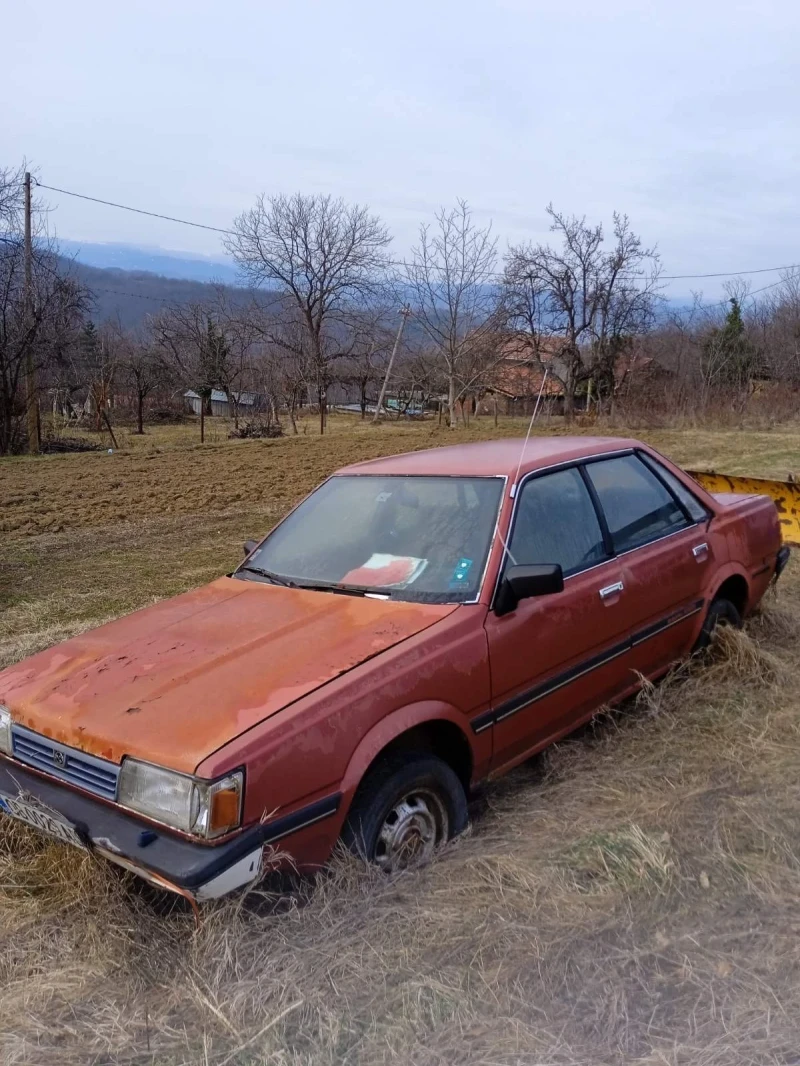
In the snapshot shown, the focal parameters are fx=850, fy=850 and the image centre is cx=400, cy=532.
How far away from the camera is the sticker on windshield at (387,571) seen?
353 cm

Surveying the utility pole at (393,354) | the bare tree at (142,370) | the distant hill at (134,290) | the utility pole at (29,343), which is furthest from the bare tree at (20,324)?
the distant hill at (134,290)

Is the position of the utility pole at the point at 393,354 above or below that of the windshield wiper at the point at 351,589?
above

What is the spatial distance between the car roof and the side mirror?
2.29 feet

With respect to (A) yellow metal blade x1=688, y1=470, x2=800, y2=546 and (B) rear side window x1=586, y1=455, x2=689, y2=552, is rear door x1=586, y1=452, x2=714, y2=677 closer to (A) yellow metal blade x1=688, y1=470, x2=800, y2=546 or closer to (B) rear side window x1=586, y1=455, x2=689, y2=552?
(B) rear side window x1=586, y1=455, x2=689, y2=552

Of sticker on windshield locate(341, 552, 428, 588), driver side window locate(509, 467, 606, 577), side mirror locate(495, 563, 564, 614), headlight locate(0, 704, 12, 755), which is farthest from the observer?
driver side window locate(509, 467, 606, 577)

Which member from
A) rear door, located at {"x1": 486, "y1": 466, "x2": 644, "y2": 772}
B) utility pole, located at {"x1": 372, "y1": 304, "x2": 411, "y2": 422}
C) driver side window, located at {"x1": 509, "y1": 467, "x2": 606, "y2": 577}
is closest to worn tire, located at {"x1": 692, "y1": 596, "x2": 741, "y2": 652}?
rear door, located at {"x1": 486, "y1": 466, "x2": 644, "y2": 772}

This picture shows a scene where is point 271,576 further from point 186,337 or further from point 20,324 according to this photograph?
point 186,337

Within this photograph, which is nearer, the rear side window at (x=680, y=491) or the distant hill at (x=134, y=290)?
the rear side window at (x=680, y=491)

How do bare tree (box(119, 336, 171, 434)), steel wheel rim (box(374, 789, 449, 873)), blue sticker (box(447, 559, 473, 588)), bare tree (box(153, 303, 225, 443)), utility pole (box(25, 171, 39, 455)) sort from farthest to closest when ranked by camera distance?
bare tree (box(153, 303, 225, 443))
bare tree (box(119, 336, 171, 434))
utility pole (box(25, 171, 39, 455))
blue sticker (box(447, 559, 473, 588))
steel wheel rim (box(374, 789, 449, 873))

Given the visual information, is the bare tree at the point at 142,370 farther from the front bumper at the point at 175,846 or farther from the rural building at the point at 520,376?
the front bumper at the point at 175,846

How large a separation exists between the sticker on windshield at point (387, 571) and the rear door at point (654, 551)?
3.41 ft

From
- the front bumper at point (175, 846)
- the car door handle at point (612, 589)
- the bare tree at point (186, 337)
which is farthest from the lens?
the bare tree at point (186, 337)

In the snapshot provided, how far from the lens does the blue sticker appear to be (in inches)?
134

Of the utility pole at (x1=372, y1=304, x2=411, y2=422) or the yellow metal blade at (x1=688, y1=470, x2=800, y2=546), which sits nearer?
the yellow metal blade at (x1=688, y1=470, x2=800, y2=546)
